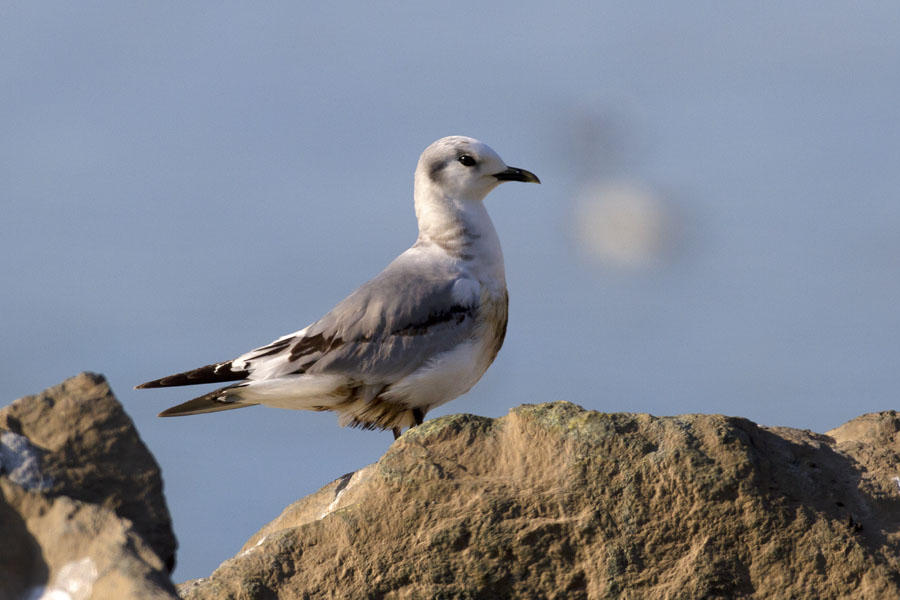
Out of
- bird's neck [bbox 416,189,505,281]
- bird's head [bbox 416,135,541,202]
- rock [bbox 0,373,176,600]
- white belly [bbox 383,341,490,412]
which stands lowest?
rock [bbox 0,373,176,600]

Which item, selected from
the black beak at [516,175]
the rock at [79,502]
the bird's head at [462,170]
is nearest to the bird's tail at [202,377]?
the bird's head at [462,170]

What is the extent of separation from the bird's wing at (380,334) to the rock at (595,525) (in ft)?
7.75

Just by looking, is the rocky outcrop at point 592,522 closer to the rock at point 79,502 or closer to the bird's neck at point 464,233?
the rock at point 79,502

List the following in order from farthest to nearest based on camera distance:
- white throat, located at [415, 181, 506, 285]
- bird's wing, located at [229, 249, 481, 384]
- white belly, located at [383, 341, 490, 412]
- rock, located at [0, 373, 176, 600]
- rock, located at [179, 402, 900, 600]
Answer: white throat, located at [415, 181, 506, 285]
white belly, located at [383, 341, 490, 412]
bird's wing, located at [229, 249, 481, 384]
rock, located at [179, 402, 900, 600]
rock, located at [0, 373, 176, 600]

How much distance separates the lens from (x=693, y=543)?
7.01 m

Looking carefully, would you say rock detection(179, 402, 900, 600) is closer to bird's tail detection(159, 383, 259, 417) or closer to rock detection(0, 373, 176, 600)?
rock detection(0, 373, 176, 600)

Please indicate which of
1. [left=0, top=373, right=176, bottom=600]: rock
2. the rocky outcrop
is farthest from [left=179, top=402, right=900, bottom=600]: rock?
[left=0, top=373, right=176, bottom=600]: rock

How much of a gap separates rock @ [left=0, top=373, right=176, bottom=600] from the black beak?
19.4 ft

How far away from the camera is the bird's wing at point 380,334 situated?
32.2 ft

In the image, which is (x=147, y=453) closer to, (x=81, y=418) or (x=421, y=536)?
(x=81, y=418)

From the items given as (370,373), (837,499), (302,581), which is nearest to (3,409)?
(302,581)

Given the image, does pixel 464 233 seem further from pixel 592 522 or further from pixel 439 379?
pixel 592 522

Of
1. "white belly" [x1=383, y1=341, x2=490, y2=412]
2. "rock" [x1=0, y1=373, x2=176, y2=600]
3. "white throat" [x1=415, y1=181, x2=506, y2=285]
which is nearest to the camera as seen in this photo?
"rock" [x1=0, y1=373, x2=176, y2=600]

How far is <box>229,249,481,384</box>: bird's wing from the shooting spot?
9828 mm
